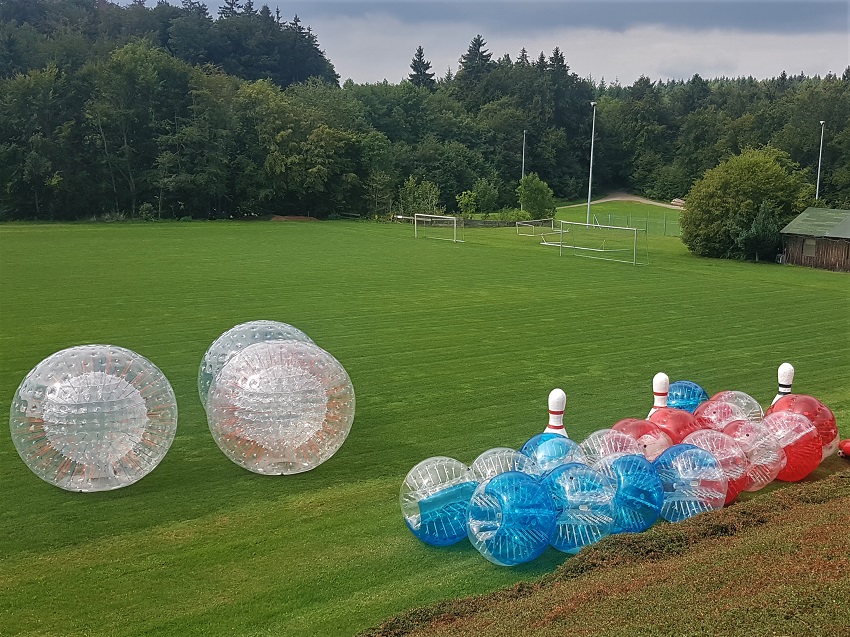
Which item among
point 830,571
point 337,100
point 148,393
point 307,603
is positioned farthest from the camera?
point 337,100

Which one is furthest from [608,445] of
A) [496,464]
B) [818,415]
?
[818,415]

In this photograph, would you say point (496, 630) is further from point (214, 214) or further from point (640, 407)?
point (214, 214)

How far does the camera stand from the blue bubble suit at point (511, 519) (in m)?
6.07

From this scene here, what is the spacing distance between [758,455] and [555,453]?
2.02 m

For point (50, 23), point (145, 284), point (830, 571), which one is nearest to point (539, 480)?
point (830, 571)

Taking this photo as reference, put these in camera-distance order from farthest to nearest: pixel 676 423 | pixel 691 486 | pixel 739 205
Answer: pixel 739 205 < pixel 676 423 < pixel 691 486

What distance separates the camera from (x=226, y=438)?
7.50 meters

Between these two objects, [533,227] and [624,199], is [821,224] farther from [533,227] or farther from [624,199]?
[624,199]

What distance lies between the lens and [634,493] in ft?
21.6

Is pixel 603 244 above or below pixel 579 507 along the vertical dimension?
above

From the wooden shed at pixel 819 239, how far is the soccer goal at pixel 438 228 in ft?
46.3

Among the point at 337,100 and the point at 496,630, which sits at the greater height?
the point at 337,100

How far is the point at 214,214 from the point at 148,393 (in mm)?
51243

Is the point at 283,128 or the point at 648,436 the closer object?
the point at 648,436
